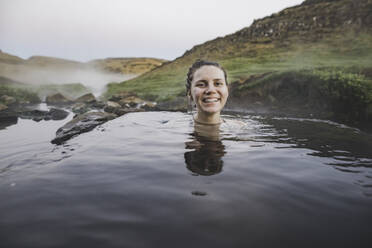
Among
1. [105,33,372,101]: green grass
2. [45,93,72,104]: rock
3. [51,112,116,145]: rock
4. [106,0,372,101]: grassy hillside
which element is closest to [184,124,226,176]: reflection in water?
[51,112,116,145]: rock

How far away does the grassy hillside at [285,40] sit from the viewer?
108 feet

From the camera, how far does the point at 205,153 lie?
3.19 metres

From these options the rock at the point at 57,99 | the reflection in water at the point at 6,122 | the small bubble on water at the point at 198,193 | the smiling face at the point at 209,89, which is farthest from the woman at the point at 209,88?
the rock at the point at 57,99

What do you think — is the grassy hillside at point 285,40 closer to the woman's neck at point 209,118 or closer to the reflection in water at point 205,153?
the woman's neck at point 209,118

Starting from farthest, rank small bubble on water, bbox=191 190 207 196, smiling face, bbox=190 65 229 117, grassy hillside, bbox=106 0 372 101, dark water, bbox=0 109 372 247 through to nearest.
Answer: grassy hillside, bbox=106 0 372 101 < smiling face, bbox=190 65 229 117 < small bubble on water, bbox=191 190 207 196 < dark water, bbox=0 109 372 247

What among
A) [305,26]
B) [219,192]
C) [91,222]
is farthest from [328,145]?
[305,26]

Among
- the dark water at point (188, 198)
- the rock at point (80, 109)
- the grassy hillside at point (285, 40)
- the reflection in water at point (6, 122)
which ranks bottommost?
the rock at point (80, 109)

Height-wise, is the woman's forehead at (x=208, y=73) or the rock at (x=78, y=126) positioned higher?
the woman's forehead at (x=208, y=73)

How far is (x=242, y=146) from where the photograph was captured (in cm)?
367

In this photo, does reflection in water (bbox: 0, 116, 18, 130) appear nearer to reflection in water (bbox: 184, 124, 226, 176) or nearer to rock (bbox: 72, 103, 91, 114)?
rock (bbox: 72, 103, 91, 114)

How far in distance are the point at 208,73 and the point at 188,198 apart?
3.79m

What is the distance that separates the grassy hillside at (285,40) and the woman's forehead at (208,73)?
24528mm

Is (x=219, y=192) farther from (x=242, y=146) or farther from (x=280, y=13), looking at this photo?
(x=280, y=13)

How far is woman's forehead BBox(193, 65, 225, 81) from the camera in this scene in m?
5.12
